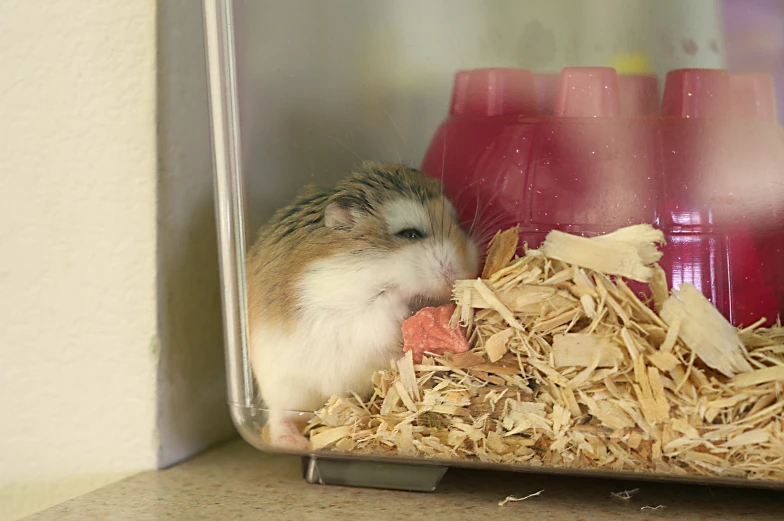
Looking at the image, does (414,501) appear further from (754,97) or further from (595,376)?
(754,97)

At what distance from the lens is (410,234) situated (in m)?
0.85

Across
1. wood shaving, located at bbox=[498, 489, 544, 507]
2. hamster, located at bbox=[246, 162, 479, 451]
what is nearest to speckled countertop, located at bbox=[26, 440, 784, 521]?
wood shaving, located at bbox=[498, 489, 544, 507]

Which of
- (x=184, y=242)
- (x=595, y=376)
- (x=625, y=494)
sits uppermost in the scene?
(x=184, y=242)

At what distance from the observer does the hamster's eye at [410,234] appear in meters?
0.85

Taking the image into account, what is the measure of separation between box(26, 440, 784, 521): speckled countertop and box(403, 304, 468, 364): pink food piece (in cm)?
17

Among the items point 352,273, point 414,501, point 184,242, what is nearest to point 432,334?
point 352,273

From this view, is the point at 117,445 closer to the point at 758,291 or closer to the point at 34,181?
the point at 34,181

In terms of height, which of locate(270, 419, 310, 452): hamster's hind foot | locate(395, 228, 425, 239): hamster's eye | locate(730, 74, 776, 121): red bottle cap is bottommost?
locate(270, 419, 310, 452): hamster's hind foot

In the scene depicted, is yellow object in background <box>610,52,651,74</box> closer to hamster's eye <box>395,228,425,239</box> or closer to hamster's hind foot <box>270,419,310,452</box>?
hamster's eye <box>395,228,425,239</box>

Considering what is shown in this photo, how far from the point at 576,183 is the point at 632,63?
123 millimetres

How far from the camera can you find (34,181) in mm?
1088

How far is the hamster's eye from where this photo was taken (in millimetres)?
845

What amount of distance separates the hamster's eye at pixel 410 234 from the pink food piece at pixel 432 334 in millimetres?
77

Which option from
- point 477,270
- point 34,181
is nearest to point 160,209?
point 34,181
